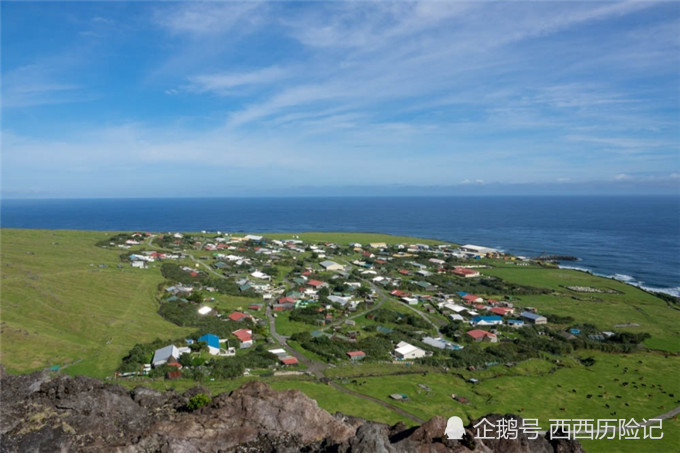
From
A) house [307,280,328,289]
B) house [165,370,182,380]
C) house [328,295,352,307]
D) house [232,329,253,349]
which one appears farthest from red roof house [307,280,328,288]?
house [165,370,182,380]

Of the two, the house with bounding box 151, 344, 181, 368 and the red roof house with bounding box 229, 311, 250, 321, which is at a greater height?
the house with bounding box 151, 344, 181, 368

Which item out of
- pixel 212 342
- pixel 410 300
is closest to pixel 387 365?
pixel 212 342

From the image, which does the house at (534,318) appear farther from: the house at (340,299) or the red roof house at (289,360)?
the red roof house at (289,360)

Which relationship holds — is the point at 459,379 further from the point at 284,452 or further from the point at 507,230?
the point at 507,230

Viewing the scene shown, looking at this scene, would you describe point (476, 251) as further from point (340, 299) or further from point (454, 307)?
point (340, 299)

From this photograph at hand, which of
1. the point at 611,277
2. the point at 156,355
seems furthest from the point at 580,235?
the point at 156,355

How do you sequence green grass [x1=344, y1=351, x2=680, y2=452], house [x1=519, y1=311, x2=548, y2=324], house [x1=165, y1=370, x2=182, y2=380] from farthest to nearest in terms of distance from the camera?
1. house [x1=519, y1=311, x2=548, y2=324]
2. house [x1=165, y1=370, x2=182, y2=380]
3. green grass [x1=344, y1=351, x2=680, y2=452]

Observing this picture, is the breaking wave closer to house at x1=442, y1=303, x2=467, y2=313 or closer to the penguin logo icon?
house at x1=442, y1=303, x2=467, y2=313
